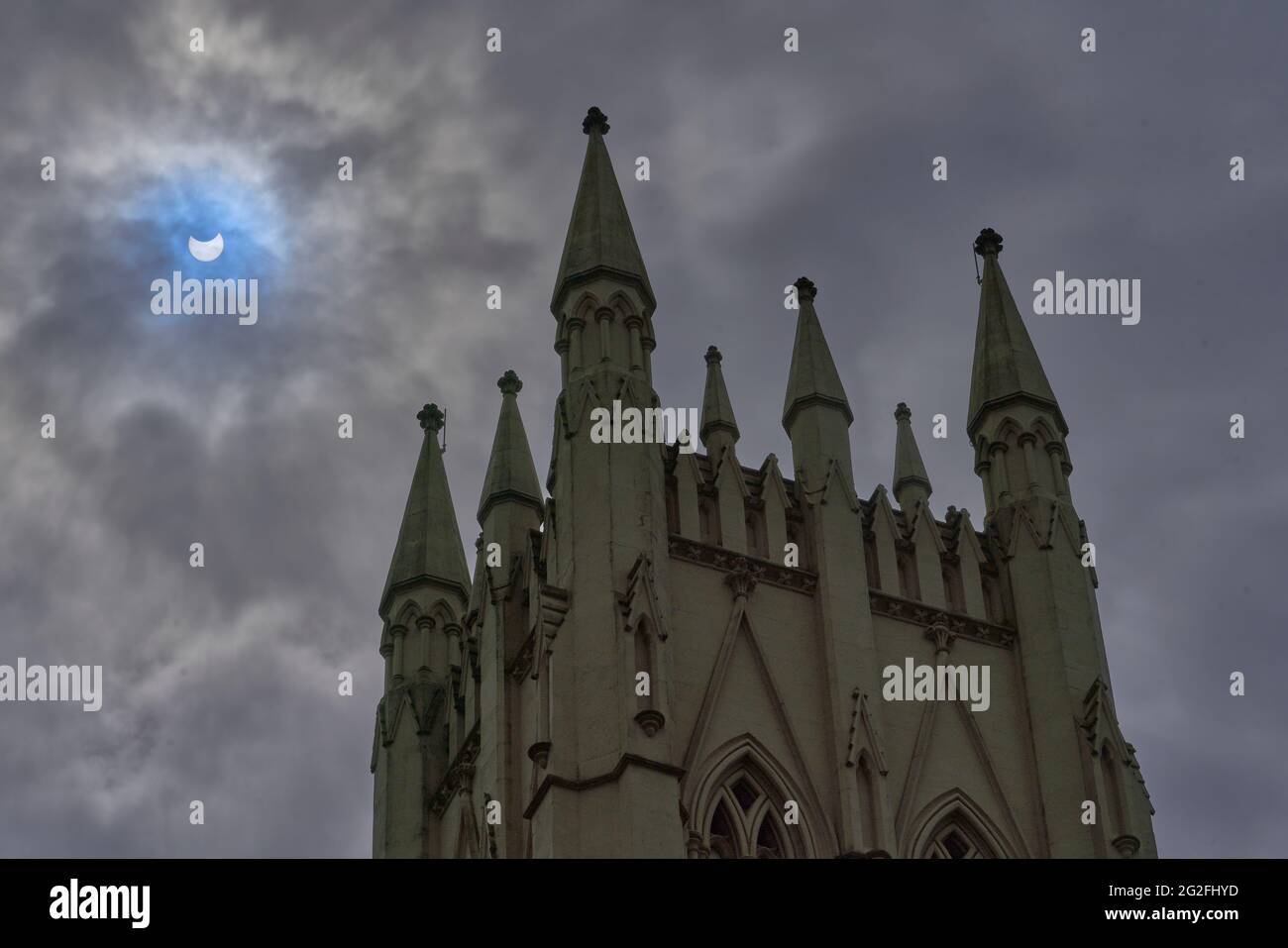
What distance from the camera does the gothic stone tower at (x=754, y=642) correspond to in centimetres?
3425

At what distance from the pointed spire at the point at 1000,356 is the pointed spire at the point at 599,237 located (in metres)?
6.98

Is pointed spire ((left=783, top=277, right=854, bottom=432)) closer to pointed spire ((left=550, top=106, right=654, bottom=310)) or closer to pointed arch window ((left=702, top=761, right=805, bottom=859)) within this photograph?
pointed spire ((left=550, top=106, right=654, bottom=310))

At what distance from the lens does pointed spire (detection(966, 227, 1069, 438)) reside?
138 feet

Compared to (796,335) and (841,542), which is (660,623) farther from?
(796,335)

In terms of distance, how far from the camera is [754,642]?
36.7 metres

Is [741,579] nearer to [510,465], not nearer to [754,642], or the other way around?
[754,642]

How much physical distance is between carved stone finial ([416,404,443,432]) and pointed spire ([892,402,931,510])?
997cm

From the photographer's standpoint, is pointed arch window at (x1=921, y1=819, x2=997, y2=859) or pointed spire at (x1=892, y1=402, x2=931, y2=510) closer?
pointed arch window at (x1=921, y1=819, x2=997, y2=859)

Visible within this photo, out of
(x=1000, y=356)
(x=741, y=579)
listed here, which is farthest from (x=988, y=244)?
(x=741, y=579)

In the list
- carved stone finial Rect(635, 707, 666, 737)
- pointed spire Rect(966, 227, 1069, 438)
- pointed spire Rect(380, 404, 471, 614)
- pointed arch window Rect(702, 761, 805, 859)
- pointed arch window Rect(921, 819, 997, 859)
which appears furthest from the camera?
pointed spire Rect(380, 404, 471, 614)

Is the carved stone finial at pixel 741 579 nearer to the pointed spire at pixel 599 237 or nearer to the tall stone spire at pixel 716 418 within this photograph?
the tall stone spire at pixel 716 418

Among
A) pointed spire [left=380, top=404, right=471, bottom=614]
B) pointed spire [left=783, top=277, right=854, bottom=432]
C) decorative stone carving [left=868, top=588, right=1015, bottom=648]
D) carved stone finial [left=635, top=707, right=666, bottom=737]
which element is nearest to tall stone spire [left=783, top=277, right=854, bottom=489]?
pointed spire [left=783, top=277, right=854, bottom=432]

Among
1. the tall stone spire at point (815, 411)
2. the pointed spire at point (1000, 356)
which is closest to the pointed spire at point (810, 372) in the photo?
the tall stone spire at point (815, 411)

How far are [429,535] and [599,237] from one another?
32.0 feet
